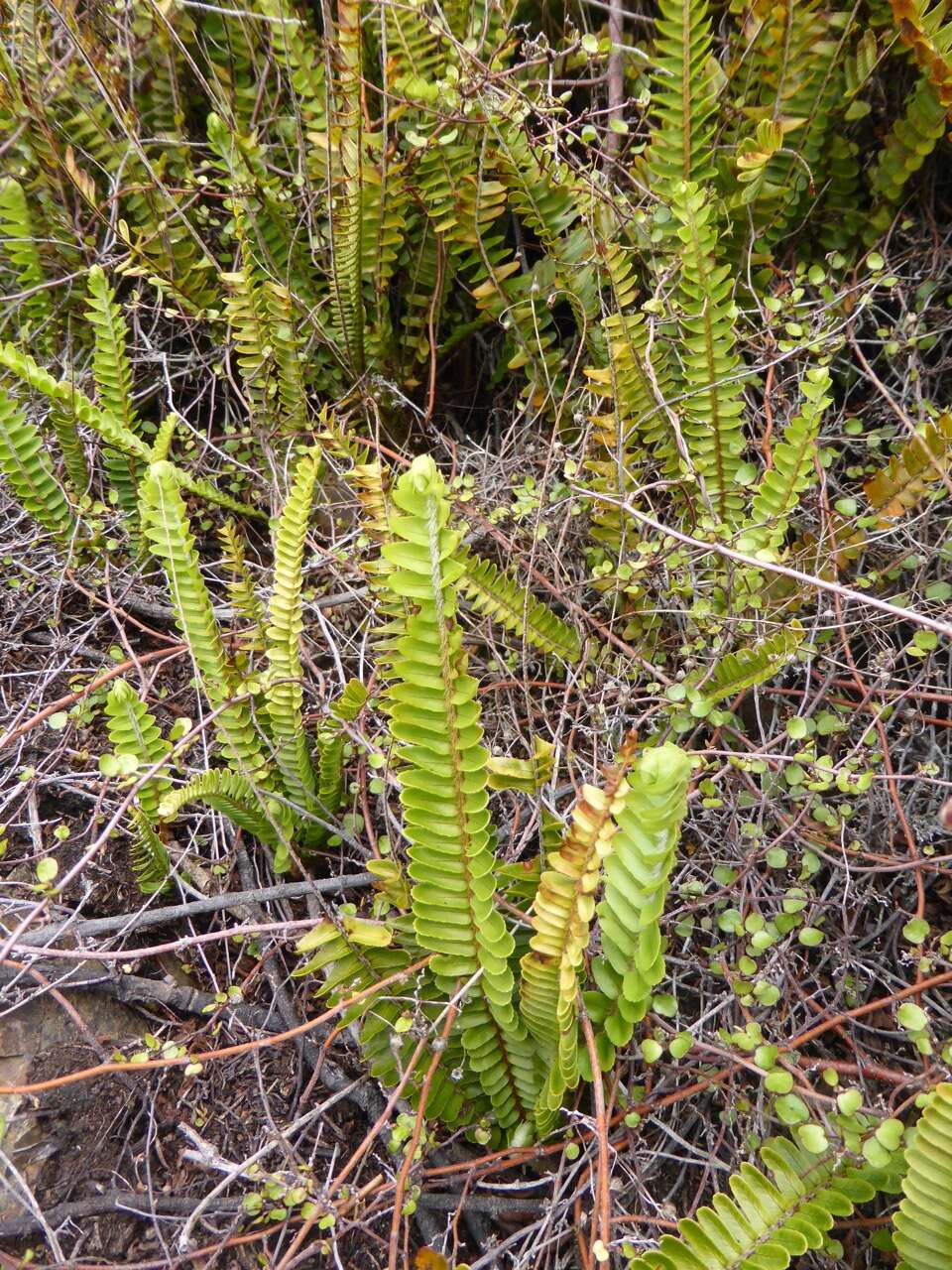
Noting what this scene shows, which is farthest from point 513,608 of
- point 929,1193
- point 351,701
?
point 929,1193

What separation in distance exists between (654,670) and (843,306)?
88 centimetres

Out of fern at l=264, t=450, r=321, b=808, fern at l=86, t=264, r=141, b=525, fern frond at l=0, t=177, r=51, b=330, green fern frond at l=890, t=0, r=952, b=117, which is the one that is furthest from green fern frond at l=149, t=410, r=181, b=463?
green fern frond at l=890, t=0, r=952, b=117

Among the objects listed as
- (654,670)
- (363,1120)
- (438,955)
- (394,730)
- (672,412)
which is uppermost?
(672,412)

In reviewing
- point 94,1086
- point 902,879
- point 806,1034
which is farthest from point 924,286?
point 94,1086

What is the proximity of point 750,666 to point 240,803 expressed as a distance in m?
0.85

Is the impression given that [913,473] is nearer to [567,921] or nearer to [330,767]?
[567,921]

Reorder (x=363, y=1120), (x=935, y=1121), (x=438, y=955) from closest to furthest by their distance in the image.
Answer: (x=935, y=1121) → (x=438, y=955) → (x=363, y=1120)

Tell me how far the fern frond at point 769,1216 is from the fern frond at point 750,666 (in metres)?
0.64

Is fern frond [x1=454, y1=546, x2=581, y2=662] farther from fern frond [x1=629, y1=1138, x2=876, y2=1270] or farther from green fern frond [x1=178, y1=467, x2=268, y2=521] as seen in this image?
fern frond [x1=629, y1=1138, x2=876, y2=1270]

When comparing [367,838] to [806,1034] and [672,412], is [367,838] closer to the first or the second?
[806,1034]

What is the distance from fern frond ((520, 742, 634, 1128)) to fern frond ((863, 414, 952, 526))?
802mm

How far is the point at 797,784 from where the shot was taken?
1469 mm

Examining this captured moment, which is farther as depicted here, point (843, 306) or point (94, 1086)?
point (843, 306)

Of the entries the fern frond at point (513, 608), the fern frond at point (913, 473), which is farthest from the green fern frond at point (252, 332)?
the fern frond at point (913, 473)
